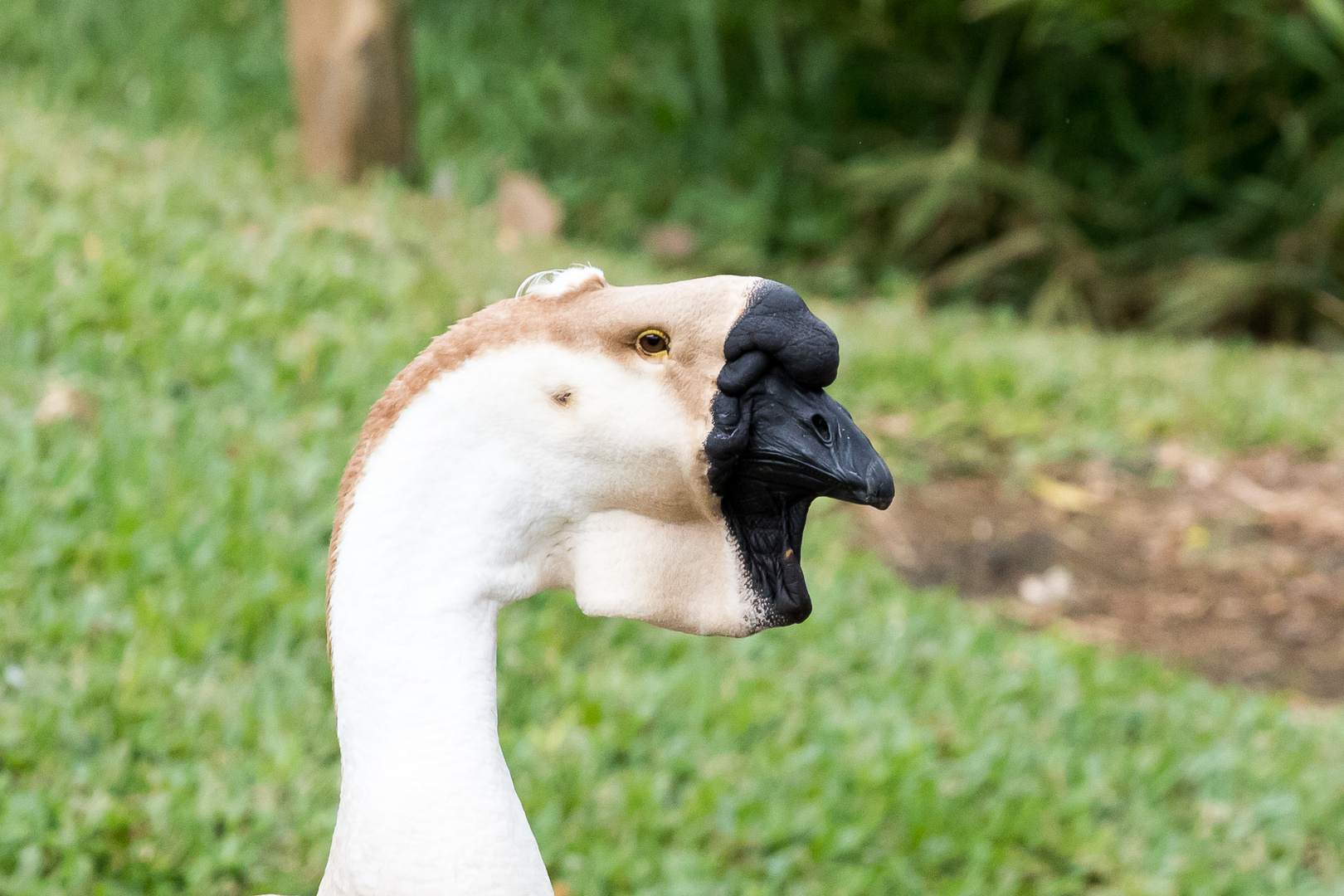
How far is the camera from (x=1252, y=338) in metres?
6.92

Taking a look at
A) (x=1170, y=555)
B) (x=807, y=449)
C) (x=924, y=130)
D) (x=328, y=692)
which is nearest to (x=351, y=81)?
(x=328, y=692)

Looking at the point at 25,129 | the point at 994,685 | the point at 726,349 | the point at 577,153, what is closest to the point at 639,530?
the point at 726,349

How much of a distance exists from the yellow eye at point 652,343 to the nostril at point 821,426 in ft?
0.45

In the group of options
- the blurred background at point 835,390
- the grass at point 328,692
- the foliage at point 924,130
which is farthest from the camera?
the foliage at point 924,130

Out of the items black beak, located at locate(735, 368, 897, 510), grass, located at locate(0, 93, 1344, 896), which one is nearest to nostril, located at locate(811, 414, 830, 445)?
black beak, located at locate(735, 368, 897, 510)

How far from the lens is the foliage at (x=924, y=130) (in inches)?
252

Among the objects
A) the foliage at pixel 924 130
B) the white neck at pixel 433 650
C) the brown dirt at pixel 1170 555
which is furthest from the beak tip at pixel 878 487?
the foliage at pixel 924 130

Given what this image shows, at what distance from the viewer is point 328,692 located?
8.30 ft

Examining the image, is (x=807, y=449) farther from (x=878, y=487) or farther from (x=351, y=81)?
(x=351, y=81)

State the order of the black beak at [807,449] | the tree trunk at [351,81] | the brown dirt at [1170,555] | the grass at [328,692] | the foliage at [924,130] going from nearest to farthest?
the black beak at [807,449] < the grass at [328,692] < the brown dirt at [1170,555] < the tree trunk at [351,81] < the foliage at [924,130]

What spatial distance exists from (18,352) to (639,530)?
8.44ft

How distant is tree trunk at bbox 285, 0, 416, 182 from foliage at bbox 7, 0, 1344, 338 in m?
0.86

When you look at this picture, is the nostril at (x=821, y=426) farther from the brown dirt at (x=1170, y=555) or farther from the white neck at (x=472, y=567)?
the brown dirt at (x=1170, y=555)

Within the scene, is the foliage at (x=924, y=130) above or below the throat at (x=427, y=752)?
above
